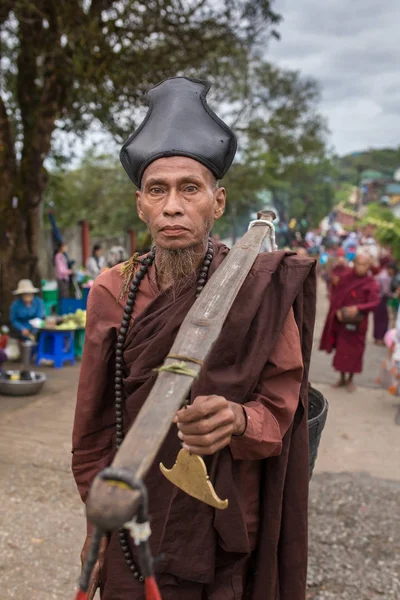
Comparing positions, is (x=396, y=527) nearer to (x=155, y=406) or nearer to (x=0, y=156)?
(x=155, y=406)

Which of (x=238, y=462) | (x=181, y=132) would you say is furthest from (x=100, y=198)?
(x=238, y=462)

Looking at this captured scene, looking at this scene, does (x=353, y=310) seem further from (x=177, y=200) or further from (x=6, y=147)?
(x=177, y=200)

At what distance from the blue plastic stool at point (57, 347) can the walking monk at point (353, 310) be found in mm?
3739

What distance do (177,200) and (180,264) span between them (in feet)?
0.70

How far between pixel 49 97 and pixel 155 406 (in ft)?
26.5

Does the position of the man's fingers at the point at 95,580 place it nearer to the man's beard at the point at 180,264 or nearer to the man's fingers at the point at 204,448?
the man's fingers at the point at 204,448

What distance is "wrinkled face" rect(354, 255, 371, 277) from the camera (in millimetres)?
7289

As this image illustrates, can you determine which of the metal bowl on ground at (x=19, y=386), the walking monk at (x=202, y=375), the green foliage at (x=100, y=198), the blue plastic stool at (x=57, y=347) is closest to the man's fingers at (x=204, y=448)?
the walking monk at (x=202, y=375)

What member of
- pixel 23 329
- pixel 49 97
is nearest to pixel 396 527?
pixel 23 329

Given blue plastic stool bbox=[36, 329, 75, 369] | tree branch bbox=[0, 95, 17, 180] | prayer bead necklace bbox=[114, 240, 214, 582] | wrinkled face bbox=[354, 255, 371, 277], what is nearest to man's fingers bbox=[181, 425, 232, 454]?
prayer bead necklace bbox=[114, 240, 214, 582]

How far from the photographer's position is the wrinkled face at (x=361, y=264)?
7.29 metres

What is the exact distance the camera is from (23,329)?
7402mm

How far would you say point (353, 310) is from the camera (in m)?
7.22

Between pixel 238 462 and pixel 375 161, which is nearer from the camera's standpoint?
pixel 238 462
